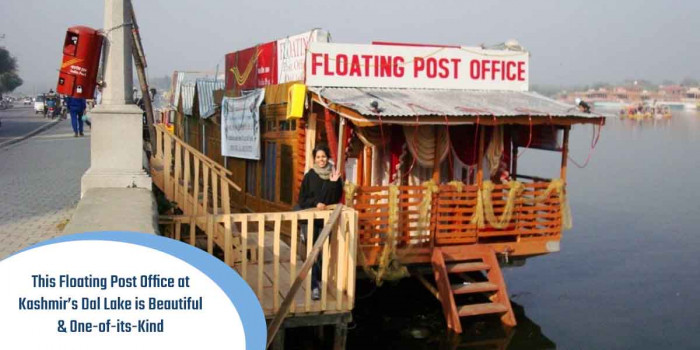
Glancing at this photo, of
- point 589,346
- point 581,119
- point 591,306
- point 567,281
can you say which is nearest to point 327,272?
point 581,119

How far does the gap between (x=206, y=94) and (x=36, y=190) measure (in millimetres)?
6711

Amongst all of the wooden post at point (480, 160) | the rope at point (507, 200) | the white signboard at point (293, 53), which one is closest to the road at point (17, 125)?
the white signboard at point (293, 53)

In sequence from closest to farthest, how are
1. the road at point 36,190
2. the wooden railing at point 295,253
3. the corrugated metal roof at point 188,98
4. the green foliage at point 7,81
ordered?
the wooden railing at point 295,253, the road at point 36,190, the corrugated metal roof at point 188,98, the green foliage at point 7,81

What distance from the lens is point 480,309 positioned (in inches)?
375

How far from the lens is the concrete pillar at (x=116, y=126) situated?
6648 millimetres

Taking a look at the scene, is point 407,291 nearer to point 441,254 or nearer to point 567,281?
point 441,254

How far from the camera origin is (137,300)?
11.3 ft

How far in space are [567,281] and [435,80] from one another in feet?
19.0

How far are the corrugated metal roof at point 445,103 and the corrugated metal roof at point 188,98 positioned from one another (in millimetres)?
9794

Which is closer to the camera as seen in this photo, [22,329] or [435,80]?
[22,329]

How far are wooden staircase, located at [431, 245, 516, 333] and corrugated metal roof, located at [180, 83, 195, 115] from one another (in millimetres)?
11138

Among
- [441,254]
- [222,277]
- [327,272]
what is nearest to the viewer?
[222,277]

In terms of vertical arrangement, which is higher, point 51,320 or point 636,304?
point 51,320
